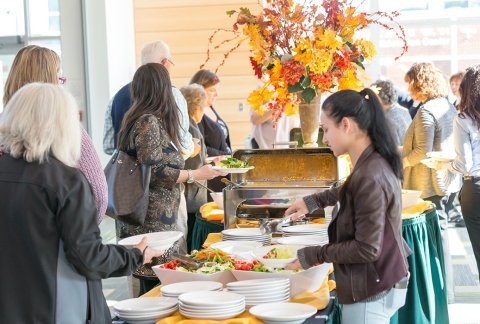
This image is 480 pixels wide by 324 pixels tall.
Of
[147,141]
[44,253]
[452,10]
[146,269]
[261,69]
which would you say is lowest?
[146,269]

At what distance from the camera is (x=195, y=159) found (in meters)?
5.04

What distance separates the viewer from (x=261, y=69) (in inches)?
162

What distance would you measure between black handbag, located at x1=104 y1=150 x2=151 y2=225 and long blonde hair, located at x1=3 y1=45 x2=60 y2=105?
711 millimetres

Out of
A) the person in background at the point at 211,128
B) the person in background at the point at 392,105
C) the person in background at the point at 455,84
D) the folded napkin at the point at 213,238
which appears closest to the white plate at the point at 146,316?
the folded napkin at the point at 213,238

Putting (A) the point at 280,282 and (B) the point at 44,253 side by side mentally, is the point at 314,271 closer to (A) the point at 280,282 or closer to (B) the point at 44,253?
(A) the point at 280,282

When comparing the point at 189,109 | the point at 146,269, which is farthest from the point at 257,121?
the point at 146,269

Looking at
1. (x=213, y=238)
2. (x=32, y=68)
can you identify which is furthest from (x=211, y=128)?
(x=32, y=68)

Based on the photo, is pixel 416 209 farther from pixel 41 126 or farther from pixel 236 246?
pixel 41 126

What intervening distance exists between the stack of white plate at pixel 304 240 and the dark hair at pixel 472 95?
4.91 feet

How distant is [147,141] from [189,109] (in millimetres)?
1803

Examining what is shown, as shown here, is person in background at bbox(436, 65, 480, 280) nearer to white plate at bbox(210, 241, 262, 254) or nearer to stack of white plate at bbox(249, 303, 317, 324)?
white plate at bbox(210, 241, 262, 254)

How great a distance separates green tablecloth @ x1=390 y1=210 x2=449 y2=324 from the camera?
389cm

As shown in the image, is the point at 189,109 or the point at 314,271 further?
the point at 189,109

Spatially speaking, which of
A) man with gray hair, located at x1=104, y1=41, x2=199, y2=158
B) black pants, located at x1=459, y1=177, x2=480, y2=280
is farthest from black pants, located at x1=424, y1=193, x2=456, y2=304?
man with gray hair, located at x1=104, y1=41, x2=199, y2=158
